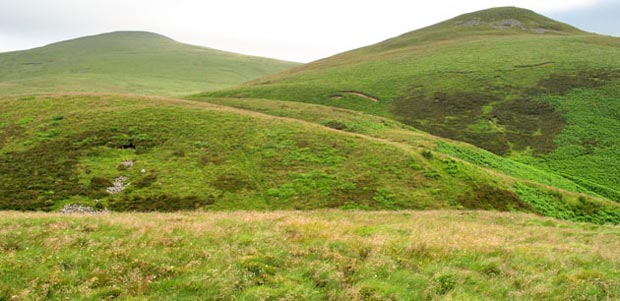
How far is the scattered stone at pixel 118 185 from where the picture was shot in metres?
27.8

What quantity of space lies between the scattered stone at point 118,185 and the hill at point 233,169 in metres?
0.07

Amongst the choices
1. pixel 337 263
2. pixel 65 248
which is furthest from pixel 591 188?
pixel 65 248

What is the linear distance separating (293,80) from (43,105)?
62.1m

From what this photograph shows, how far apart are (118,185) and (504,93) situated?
67.8 metres

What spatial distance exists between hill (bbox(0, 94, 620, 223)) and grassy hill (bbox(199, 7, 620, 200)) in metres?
11.0

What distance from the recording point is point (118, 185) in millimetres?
28531

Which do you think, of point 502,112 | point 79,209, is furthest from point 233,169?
point 502,112

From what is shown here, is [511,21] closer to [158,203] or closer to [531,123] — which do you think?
[531,123]

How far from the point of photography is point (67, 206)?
25.4 m

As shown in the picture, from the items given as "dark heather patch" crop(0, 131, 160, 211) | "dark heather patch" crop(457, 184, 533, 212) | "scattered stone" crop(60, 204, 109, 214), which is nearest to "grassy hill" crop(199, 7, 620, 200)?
"dark heather patch" crop(457, 184, 533, 212)

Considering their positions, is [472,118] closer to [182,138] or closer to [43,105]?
[182,138]

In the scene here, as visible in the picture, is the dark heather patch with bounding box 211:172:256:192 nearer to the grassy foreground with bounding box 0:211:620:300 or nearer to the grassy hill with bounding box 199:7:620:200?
Result: the grassy foreground with bounding box 0:211:620:300

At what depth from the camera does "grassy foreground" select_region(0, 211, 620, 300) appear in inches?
367

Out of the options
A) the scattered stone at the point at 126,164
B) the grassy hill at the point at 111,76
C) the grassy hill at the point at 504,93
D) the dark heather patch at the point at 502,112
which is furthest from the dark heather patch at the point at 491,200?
the grassy hill at the point at 111,76
